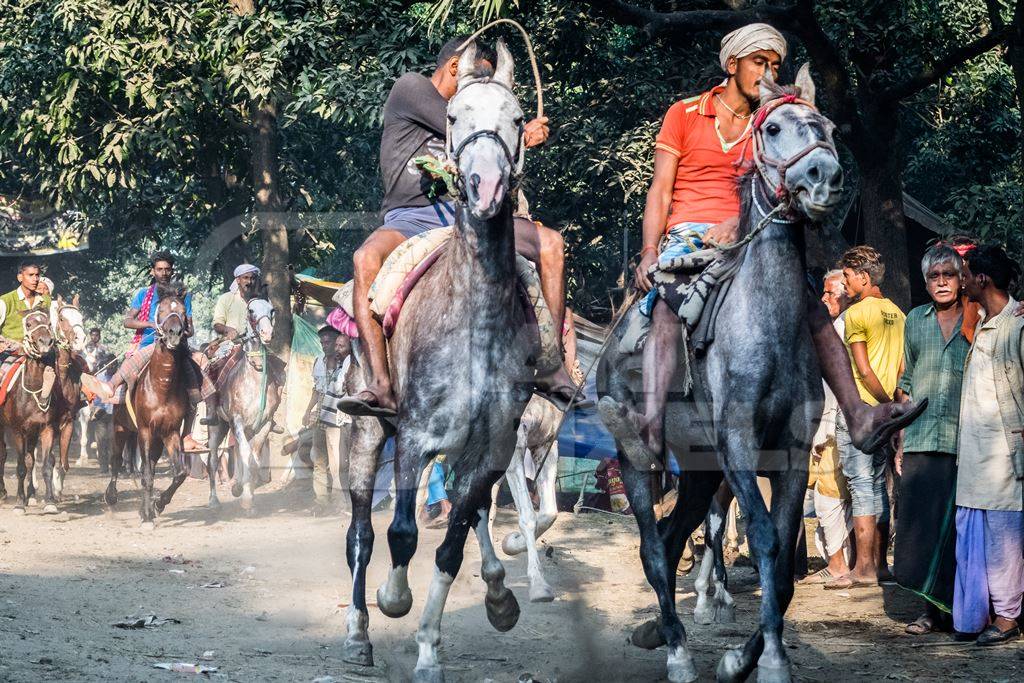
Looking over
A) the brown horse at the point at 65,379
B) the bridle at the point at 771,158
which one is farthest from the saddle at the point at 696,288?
the brown horse at the point at 65,379

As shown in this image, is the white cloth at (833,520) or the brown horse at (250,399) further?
the brown horse at (250,399)

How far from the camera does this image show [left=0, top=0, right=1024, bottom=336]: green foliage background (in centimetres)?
1814

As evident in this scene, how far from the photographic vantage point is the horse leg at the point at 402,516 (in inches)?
258

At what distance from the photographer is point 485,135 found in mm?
6102

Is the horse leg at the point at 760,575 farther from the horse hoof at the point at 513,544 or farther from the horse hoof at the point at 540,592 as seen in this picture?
the horse hoof at the point at 513,544

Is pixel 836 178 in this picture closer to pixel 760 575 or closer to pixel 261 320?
pixel 760 575

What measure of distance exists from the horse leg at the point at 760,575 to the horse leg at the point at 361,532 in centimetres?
224

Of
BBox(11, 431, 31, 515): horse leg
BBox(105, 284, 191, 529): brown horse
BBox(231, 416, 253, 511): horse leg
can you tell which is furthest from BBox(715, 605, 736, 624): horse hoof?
BBox(11, 431, 31, 515): horse leg

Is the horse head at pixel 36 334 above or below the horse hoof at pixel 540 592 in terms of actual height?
above

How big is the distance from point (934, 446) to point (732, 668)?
3221 mm

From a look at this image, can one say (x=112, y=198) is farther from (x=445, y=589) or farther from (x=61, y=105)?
(x=445, y=589)

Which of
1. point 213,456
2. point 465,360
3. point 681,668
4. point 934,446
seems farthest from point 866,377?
point 213,456

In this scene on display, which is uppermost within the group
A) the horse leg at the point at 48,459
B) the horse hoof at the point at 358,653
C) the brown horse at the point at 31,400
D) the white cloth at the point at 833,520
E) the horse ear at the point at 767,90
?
the horse ear at the point at 767,90

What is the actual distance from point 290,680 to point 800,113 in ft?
12.8
